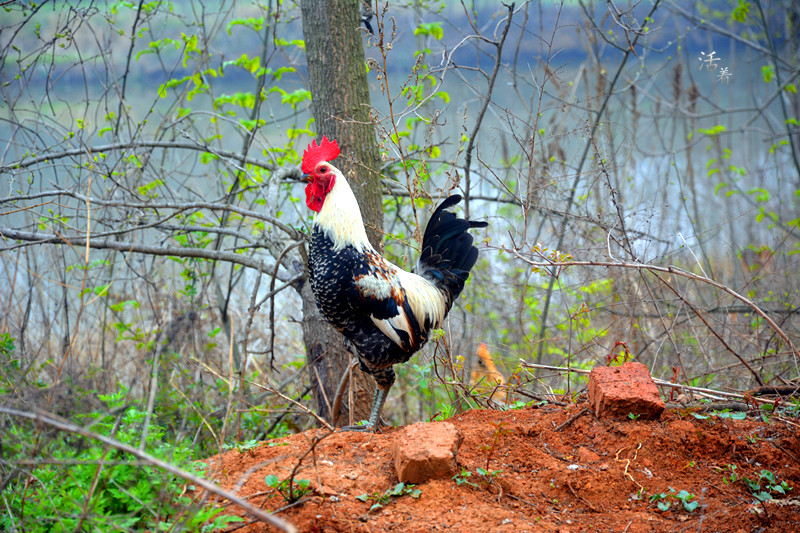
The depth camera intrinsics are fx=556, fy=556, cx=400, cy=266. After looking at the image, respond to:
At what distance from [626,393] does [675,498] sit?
0.62 meters

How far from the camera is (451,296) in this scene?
4.19 meters

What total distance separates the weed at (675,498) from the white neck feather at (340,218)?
2126mm

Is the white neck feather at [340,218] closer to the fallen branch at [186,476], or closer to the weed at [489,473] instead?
the weed at [489,473]

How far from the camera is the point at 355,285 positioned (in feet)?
11.3

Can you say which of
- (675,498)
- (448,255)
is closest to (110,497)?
(675,498)

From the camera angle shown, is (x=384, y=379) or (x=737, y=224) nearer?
(x=384, y=379)

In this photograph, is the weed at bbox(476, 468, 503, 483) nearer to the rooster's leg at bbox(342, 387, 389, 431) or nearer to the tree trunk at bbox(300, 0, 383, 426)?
the rooster's leg at bbox(342, 387, 389, 431)

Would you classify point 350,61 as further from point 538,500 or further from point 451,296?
point 538,500

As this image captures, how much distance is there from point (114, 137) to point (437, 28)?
9.82ft

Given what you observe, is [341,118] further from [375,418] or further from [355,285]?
[375,418]

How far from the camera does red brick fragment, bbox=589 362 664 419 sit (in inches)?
121

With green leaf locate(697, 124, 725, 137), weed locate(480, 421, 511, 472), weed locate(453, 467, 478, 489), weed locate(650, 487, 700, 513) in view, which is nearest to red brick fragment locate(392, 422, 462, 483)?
weed locate(453, 467, 478, 489)

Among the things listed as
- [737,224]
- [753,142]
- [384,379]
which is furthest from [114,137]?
[753,142]

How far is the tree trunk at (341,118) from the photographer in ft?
14.1
